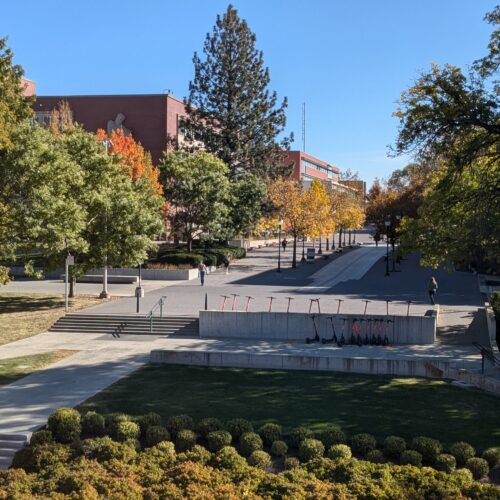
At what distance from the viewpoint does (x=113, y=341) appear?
2683cm

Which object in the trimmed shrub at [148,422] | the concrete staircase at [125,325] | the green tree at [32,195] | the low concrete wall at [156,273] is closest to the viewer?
the trimmed shrub at [148,422]

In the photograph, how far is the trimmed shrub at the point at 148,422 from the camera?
1546 centimetres

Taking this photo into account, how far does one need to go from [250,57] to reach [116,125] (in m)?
16.8

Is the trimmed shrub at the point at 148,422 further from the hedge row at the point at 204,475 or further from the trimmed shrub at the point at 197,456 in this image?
the trimmed shrub at the point at 197,456

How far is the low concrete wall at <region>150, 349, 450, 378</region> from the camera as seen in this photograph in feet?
69.4

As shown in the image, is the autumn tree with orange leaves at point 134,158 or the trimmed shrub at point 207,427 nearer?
the trimmed shrub at point 207,427

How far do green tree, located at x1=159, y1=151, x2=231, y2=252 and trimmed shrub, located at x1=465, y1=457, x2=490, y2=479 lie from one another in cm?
4063

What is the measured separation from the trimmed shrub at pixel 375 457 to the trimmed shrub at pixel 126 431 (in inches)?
207

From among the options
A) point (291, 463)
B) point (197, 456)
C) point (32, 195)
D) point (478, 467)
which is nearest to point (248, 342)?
point (32, 195)

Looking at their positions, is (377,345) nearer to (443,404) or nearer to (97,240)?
(443,404)

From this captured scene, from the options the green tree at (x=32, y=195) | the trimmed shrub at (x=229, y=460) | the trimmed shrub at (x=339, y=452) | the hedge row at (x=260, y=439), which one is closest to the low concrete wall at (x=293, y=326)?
the green tree at (x=32, y=195)

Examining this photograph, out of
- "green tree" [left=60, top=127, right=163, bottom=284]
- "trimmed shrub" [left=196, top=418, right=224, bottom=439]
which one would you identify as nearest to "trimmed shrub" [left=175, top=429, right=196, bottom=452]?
"trimmed shrub" [left=196, top=418, right=224, bottom=439]

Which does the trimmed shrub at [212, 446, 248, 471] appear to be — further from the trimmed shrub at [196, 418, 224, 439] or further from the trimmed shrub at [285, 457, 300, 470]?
the trimmed shrub at [196, 418, 224, 439]

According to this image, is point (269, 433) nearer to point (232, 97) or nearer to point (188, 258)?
point (188, 258)
